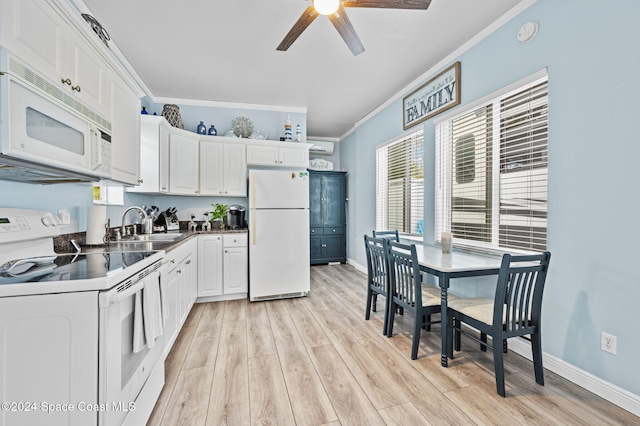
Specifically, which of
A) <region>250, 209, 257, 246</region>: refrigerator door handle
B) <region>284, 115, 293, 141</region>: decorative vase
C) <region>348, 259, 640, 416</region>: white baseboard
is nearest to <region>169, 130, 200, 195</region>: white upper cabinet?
<region>250, 209, 257, 246</region>: refrigerator door handle

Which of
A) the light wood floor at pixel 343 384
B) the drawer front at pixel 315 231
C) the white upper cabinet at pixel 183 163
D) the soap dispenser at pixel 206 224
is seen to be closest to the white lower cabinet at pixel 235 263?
the soap dispenser at pixel 206 224

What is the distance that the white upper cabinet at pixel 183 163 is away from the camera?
11.2 ft

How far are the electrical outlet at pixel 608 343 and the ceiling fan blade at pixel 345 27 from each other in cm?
259

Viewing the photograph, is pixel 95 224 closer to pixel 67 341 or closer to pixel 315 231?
pixel 67 341

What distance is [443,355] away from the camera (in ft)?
6.66

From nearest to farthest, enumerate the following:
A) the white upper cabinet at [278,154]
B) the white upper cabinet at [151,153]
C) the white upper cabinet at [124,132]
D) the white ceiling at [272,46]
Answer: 1. the white upper cabinet at [124,132]
2. the white ceiling at [272,46]
3. the white upper cabinet at [151,153]
4. the white upper cabinet at [278,154]

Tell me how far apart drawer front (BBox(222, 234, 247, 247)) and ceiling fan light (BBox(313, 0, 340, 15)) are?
2.62 m

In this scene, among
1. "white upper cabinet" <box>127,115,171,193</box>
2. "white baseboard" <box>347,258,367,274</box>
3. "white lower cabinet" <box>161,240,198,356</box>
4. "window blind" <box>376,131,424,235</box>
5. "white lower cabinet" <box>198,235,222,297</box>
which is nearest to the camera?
"white lower cabinet" <box>161,240,198,356</box>

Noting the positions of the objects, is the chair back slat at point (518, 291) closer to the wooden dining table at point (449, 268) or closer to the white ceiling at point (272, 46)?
the wooden dining table at point (449, 268)

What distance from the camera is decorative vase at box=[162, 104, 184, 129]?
141 inches

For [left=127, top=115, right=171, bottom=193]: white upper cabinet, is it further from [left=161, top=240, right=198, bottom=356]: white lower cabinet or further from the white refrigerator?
the white refrigerator

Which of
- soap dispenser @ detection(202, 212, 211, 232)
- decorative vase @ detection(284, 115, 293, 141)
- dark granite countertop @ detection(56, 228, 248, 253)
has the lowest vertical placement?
dark granite countertop @ detection(56, 228, 248, 253)

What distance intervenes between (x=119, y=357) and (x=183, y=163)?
114 inches

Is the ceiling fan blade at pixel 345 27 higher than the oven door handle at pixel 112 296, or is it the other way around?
the ceiling fan blade at pixel 345 27
